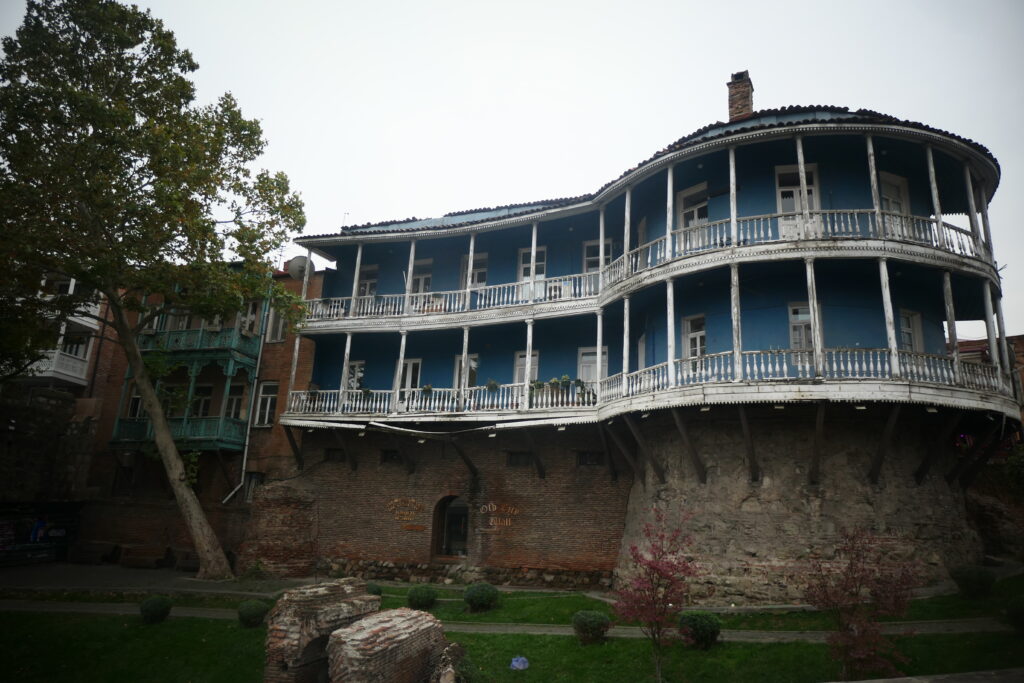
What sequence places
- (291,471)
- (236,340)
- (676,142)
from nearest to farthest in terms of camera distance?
(676,142), (291,471), (236,340)

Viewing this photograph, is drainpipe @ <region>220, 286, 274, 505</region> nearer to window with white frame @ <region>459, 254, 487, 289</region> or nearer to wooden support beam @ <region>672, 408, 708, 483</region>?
window with white frame @ <region>459, 254, 487, 289</region>

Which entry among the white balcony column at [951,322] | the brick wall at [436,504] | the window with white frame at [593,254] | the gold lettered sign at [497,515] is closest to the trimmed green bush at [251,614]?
the brick wall at [436,504]

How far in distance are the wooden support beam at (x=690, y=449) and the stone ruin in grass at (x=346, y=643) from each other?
769 centimetres

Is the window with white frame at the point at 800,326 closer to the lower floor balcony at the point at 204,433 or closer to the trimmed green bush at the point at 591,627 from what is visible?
the trimmed green bush at the point at 591,627

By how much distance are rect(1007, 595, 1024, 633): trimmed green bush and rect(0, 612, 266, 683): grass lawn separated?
15.0 metres

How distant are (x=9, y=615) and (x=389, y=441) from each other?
463 inches

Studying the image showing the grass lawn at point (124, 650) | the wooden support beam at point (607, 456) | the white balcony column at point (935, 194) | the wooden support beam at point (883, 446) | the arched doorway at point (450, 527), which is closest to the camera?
the grass lawn at point (124, 650)

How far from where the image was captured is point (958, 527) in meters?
16.7

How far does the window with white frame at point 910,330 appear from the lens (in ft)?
58.4

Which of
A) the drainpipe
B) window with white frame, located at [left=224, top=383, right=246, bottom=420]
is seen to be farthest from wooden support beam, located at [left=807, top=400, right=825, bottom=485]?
window with white frame, located at [left=224, top=383, right=246, bottom=420]

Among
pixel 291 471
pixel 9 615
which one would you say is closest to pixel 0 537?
pixel 9 615

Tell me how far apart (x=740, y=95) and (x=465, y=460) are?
15829 mm

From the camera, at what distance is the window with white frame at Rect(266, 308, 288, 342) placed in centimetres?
2825

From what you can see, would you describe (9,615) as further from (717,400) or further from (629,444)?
(717,400)
